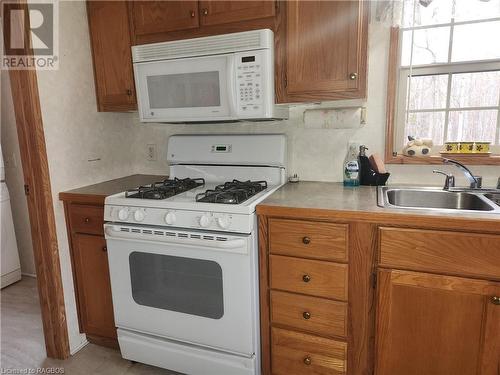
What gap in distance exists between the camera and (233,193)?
5.03 ft

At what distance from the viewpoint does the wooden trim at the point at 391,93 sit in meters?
1.76

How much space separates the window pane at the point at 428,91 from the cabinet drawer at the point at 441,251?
3.05 ft

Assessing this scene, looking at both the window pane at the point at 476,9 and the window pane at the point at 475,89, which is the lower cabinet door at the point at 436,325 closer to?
the window pane at the point at 475,89

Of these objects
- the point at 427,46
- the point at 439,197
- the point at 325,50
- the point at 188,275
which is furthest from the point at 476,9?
the point at 188,275

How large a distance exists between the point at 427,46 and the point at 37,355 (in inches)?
110

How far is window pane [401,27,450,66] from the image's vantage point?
1795mm

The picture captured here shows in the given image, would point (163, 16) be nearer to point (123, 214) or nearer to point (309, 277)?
point (123, 214)

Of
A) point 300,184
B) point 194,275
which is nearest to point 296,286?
point 194,275

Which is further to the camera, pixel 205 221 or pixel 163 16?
pixel 163 16

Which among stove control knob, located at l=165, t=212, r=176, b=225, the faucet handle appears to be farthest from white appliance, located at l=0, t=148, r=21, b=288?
the faucet handle

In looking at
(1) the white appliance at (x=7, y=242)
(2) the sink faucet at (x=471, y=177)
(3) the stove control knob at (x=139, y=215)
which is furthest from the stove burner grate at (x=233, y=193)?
(1) the white appliance at (x=7, y=242)

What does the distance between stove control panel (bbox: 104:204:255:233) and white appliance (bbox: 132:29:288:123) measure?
1.72ft

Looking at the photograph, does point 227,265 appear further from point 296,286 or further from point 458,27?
point 458,27

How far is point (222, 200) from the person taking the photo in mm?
1482
